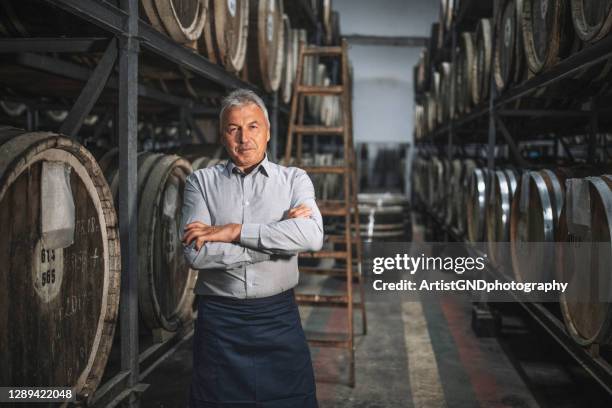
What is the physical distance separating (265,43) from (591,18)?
9.09 ft

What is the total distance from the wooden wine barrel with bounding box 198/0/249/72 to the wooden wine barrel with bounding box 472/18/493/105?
2339 millimetres

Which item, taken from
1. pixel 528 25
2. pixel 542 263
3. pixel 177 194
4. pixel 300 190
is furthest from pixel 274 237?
pixel 528 25

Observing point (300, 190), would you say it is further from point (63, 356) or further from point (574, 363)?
point (574, 363)

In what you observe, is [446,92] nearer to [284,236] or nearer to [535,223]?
[535,223]

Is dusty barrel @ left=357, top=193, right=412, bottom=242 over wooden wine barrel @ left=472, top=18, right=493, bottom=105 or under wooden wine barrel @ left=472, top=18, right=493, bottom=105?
under

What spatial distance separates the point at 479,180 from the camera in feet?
16.0

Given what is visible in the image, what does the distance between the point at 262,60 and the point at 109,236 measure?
9.20 feet

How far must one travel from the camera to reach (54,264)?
2004mm

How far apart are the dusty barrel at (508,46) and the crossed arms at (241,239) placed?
2.70 meters

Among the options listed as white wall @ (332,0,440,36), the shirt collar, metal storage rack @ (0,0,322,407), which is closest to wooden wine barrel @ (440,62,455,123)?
metal storage rack @ (0,0,322,407)

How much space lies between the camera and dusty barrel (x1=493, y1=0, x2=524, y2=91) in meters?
4.01

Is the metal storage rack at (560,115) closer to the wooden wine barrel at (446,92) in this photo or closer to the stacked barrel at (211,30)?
the wooden wine barrel at (446,92)

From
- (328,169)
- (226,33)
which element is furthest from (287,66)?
(328,169)

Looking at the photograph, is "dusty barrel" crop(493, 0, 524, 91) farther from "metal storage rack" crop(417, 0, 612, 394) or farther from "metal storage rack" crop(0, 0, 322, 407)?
"metal storage rack" crop(0, 0, 322, 407)
